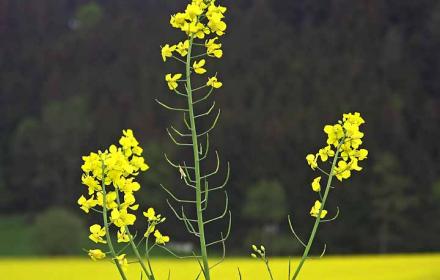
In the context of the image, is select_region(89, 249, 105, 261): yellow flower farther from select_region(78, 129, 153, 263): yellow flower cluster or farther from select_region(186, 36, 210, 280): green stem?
select_region(186, 36, 210, 280): green stem

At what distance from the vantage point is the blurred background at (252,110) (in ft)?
117

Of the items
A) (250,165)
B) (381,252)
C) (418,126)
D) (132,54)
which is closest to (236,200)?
(250,165)

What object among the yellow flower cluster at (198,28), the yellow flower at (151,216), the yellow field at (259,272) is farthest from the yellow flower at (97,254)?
the yellow field at (259,272)

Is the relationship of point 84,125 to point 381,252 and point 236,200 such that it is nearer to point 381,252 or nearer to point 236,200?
point 236,200

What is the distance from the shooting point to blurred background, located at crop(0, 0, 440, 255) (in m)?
35.7

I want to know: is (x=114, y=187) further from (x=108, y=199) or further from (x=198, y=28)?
(x=198, y=28)

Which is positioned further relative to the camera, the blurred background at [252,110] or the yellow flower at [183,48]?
the blurred background at [252,110]

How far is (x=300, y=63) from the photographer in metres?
43.5

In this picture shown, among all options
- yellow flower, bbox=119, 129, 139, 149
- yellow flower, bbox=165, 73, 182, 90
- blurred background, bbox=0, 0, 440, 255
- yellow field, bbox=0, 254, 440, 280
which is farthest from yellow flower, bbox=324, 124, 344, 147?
blurred background, bbox=0, 0, 440, 255

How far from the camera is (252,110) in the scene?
40312 mm

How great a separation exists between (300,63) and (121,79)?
10348 mm

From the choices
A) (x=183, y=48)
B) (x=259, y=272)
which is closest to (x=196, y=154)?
(x=183, y=48)

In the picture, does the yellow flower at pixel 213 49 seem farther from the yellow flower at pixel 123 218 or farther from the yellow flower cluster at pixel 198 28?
the yellow flower at pixel 123 218

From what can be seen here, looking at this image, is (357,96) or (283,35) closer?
(357,96)
